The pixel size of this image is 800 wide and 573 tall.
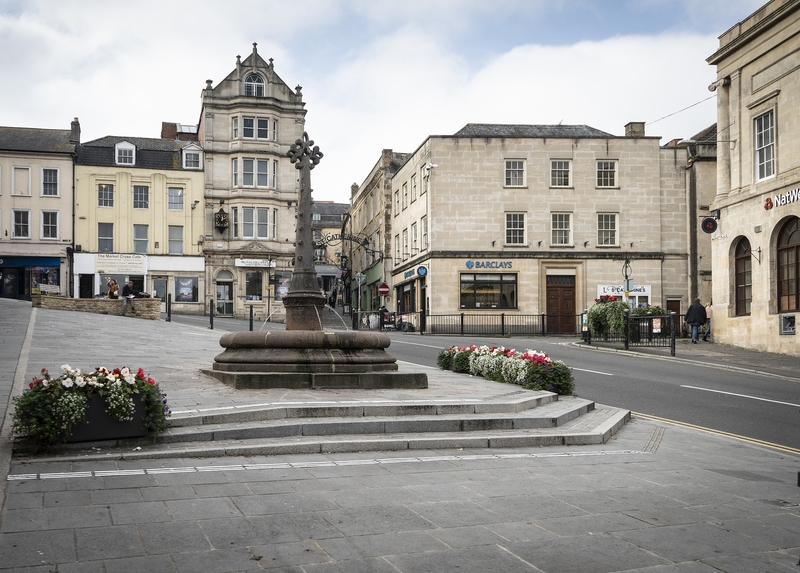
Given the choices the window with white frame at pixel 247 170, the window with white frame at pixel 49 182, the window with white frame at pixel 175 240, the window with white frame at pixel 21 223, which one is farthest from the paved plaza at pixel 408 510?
the window with white frame at pixel 49 182

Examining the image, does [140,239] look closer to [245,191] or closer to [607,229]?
[245,191]

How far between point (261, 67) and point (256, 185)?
7.92m

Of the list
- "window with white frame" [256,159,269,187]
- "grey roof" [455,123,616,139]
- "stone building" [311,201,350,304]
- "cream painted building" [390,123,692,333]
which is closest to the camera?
"cream painted building" [390,123,692,333]

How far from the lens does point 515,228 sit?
40688 millimetres

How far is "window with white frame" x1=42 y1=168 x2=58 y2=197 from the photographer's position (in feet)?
154

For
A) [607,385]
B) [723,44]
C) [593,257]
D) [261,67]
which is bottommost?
[607,385]

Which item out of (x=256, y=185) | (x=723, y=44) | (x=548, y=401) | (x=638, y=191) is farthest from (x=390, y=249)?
(x=548, y=401)

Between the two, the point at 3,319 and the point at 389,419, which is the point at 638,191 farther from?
the point at 389,419

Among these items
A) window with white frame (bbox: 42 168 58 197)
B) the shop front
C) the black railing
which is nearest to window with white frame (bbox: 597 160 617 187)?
the black railing

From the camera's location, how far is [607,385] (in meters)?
15.4

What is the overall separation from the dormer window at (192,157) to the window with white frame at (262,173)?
3931 millimetres

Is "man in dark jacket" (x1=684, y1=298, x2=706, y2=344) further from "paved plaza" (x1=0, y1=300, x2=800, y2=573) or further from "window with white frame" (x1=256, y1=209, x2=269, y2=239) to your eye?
"window with white frame" (x1=256, y1=209, x2=269, y2=239)

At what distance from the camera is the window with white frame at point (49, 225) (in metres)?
46.7

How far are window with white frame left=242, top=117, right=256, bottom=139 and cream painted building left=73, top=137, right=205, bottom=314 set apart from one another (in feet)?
11.3
